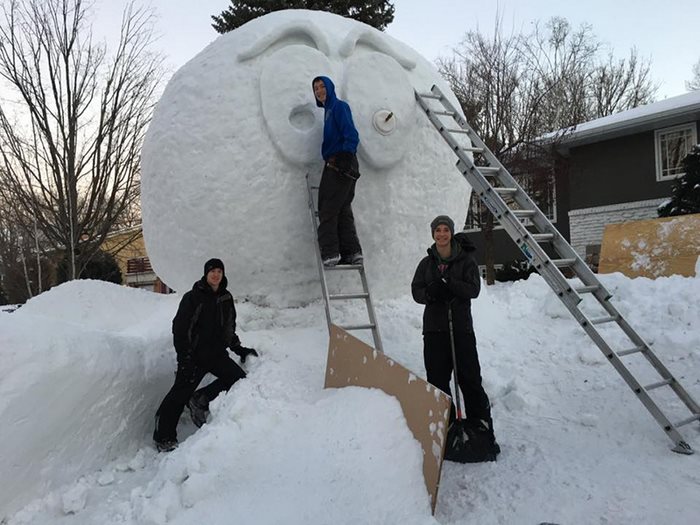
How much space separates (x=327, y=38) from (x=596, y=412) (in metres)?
3.36

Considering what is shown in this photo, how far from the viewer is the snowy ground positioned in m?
2.44

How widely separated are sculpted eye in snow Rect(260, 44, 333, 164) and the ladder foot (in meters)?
2.91

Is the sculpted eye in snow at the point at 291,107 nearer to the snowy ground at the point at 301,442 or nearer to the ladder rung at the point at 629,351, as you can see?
the snowy ground at the point at 301,442

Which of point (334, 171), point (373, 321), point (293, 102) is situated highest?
point (293, 102)

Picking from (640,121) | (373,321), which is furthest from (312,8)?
(373,321)

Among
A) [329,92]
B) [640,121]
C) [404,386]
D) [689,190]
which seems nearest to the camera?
[404,386]

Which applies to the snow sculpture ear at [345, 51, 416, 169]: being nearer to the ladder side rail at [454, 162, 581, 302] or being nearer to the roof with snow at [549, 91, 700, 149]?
the ladder side rail at [454, 162, 581, 302]

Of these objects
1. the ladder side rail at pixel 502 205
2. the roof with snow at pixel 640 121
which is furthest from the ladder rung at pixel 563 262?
the roof with snow at pixel 640 121

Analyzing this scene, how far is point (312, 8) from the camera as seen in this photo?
13.5 metres

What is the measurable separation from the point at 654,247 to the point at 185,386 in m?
5.84

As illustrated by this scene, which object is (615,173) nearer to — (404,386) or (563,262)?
(563,262)

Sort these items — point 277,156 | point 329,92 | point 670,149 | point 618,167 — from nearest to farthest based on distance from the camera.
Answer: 1. point 329,92
2. point 277,156
3. point 670,149
4. point 618,167

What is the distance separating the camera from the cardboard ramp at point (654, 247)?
6312 millimetres

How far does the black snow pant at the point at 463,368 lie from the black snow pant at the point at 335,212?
106cm
